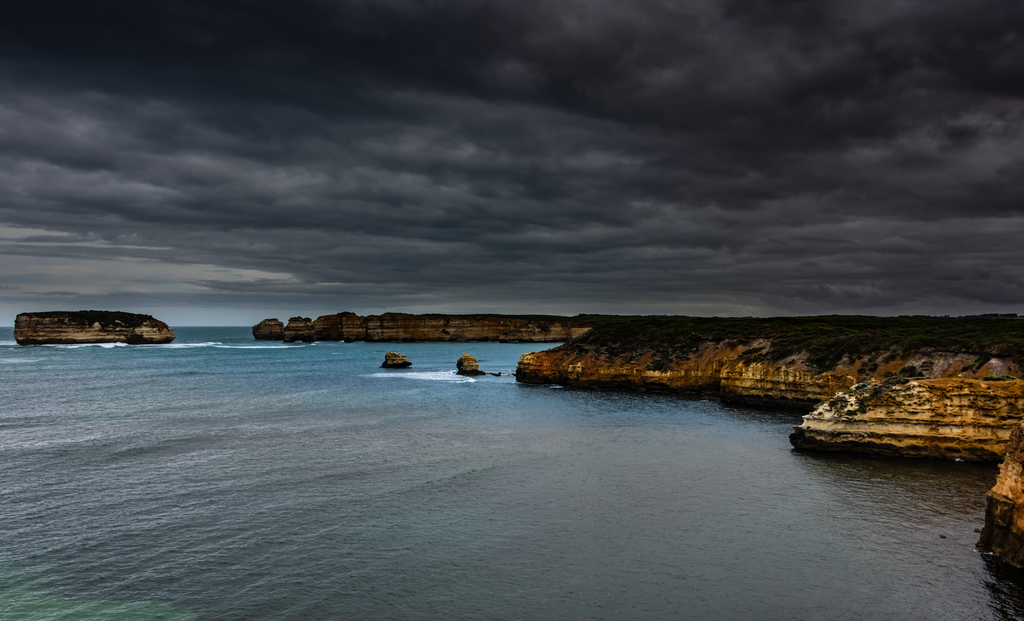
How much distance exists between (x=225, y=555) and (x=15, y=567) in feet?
16.6

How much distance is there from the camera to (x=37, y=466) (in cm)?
2455

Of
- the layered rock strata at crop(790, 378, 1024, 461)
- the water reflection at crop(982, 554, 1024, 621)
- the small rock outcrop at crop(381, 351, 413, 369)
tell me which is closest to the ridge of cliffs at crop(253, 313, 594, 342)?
the small rock outcrop at crop(381, 351, 413, 369)

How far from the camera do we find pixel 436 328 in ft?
620

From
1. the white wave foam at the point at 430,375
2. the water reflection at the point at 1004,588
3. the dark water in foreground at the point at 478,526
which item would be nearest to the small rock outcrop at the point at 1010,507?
the water reflection at the point at 1004,588

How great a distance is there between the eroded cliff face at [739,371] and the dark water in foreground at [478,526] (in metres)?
10.8

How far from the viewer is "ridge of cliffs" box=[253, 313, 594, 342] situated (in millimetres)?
187375

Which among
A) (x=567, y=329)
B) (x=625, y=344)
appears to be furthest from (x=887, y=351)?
(x=567, y=329)

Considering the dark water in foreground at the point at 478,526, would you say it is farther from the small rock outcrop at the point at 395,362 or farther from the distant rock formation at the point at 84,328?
the distant rock formation at the point at 84,328

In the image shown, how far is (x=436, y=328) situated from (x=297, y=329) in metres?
48.8

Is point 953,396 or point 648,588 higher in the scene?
point 953,396

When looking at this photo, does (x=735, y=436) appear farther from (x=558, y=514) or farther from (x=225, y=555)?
(x=225, y=555)

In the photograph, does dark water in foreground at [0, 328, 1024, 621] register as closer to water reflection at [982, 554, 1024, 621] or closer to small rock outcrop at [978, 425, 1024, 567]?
water reflection at [982, 554, 1024, 621]

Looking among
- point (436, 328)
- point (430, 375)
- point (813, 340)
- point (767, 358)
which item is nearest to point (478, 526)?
point (767, 358)

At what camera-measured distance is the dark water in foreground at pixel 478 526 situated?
41.6 feet
